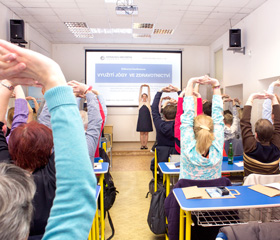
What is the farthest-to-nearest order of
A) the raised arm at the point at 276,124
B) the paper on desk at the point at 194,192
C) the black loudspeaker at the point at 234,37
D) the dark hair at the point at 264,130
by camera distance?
the black loudspeaker at the point at 234,37, the raised arm at the point at 276,124, the dark hair at the point at 264,130, the paper on desk at the point at 194,192

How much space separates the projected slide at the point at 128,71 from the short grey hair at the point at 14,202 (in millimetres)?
7932

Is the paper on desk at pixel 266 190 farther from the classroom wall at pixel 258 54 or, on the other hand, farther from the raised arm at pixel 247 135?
the classroom wall at pixel 258 54

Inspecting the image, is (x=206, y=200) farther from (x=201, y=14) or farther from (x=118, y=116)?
(x=118, y=116)

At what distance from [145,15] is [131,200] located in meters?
4.31

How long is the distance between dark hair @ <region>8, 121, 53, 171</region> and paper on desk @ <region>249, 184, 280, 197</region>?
5.12 feet

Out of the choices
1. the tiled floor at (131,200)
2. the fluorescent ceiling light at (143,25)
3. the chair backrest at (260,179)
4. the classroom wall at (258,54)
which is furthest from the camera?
the fluorescent ceiling light at (143,25)

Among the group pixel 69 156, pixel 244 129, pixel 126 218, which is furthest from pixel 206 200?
pixel 126 218

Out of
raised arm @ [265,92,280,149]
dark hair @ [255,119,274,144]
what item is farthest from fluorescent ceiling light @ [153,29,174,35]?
dark hair @ [255,119,274,144]

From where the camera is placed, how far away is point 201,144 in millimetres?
1938

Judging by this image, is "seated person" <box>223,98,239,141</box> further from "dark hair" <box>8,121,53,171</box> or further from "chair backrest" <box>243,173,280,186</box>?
"dark hair" <box>8,121,53,171</box>

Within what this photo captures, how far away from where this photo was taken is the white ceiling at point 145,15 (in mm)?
5250

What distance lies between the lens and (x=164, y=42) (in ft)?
27.5

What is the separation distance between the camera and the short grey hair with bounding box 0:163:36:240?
485 millimetres

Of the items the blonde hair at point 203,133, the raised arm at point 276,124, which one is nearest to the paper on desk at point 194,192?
the blonde hair at point 203,133
